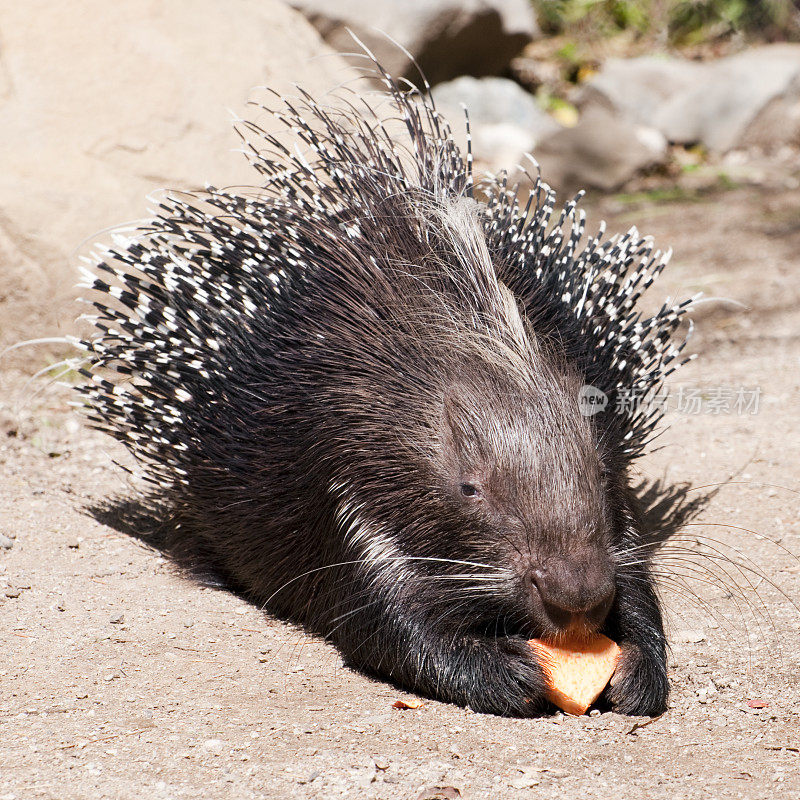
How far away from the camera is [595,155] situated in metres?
9.18

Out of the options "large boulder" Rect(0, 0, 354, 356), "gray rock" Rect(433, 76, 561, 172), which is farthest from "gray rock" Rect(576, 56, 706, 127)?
"large boulder" Rect(0, 0, 354, 356)

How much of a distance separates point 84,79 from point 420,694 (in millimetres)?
3781

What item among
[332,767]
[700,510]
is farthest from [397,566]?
[700,510]

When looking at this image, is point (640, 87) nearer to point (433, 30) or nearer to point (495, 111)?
point (495, 111)

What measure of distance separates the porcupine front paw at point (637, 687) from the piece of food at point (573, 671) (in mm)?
29

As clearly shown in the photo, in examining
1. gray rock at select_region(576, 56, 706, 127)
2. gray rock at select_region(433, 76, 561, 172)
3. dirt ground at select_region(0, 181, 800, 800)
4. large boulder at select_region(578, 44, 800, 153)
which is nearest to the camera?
dirt ground at select_region(0, 181, 800, 800)

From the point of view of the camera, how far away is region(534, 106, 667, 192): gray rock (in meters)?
8.98

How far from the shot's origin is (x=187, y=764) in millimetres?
2455

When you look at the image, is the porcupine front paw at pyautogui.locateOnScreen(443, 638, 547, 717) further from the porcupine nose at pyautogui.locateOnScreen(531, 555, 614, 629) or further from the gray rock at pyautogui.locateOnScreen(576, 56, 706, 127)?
the gray rock at pyautogui.locateOnScreen(576, 56, 706, 127)

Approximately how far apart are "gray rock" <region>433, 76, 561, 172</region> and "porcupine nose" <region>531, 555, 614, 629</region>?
24.8ft

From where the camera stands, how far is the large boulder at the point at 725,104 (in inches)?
400

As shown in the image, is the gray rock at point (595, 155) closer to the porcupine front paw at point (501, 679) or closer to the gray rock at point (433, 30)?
the gray rock at point (433, 30)

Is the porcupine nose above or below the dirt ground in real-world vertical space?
above

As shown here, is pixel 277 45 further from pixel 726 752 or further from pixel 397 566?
pixel 726 752
